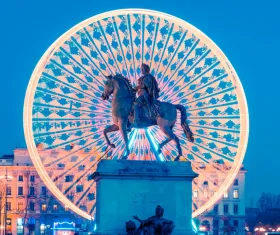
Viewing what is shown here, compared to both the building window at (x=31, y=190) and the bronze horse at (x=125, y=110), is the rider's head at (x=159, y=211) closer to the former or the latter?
the bronze horse at (x=125, y=110)

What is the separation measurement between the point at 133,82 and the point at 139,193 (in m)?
9.05

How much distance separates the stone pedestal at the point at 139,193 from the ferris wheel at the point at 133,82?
671 cm

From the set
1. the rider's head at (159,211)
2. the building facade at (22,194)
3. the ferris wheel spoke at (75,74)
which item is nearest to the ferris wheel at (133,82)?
the ferris wheel spoke at (75,74)

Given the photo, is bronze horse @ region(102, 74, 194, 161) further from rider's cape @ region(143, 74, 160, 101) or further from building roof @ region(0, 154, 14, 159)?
building roof @ region(0, 154, 14, 159)

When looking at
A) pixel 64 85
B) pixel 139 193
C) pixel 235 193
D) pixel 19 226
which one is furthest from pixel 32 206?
pixel 139 193

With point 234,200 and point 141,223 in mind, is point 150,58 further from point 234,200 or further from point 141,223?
point 234,200

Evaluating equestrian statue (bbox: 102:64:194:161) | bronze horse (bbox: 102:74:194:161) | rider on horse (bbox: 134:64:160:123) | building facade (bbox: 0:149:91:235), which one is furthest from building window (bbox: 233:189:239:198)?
rider on horse (bbox: 134:64:160:123)

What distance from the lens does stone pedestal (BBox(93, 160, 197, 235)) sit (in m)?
36.8

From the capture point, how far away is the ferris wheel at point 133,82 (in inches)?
1775

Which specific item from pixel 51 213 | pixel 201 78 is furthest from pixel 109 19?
pixel 51 213

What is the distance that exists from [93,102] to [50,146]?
3.30m

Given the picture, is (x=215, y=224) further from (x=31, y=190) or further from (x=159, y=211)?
(x=159, y=211)

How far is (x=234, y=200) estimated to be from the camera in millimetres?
127438

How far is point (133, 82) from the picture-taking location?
44500 millimetres
